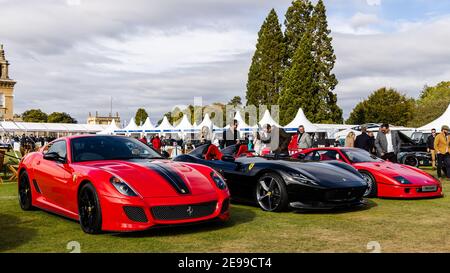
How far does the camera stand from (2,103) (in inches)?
4528

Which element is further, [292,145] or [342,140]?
[342,140]

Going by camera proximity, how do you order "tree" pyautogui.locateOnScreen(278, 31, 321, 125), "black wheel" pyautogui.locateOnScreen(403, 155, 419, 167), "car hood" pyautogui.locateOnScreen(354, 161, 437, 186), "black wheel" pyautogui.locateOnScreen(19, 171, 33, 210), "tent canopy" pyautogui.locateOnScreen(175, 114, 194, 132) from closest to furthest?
"black wheel" pyautogui.locateOnScreen(19, 171, 33, 210), "car hood" pyautogui.locateOnScreen(354, 161, 437, 186), "black wheel" pyautogui.locateOnScreen(403, 155, 419, 167), "tent canopy" pyautogui.locateOnScreen(175, 114, 194, 132), "tree" pyautogui.locateOnScreen(278, 31, 321, 125)

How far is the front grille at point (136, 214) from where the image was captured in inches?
225

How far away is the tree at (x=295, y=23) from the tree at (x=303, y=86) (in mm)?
3557

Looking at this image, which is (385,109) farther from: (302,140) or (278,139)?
(278,139)

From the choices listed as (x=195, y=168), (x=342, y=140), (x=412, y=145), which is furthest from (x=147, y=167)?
(x=342, y=140)

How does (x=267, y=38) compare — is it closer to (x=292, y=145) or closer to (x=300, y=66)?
(x=300, y=66)

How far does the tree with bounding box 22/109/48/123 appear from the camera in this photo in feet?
442

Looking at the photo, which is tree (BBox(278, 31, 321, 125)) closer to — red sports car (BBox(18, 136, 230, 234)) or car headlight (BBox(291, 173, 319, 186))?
car headlight (BBox(291, 173, 319, 186))

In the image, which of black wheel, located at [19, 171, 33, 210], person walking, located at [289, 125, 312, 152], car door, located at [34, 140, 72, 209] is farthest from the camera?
person walking, located at [289, 125, 312, 152]

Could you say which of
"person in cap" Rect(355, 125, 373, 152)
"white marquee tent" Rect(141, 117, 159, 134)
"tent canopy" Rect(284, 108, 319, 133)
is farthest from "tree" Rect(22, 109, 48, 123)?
"person in cap" Rect(355, 125, 373, 152)

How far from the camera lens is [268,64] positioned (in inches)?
2147

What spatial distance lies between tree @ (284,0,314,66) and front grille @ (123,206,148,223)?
4788 cm

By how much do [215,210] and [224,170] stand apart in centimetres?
286
